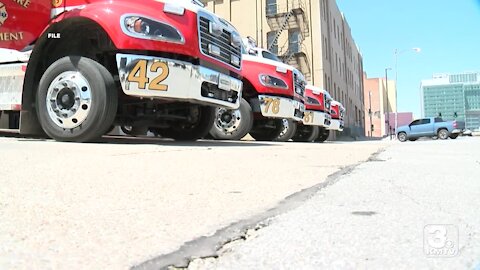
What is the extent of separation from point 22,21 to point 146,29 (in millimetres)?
2242

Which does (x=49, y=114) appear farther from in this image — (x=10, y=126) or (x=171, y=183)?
(x=171, y=183)

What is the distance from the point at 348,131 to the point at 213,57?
139 ft

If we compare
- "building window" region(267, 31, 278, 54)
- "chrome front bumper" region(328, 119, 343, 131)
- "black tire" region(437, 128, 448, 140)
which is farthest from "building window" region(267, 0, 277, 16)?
"chrome front bumper" region(328, 119, 343, 131)

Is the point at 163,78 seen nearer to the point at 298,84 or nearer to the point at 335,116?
the point at 298,84

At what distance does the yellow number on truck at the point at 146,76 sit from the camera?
6.33 metres

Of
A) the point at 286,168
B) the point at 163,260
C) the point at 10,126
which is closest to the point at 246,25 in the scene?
the point at 10,126

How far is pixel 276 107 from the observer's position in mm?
11133

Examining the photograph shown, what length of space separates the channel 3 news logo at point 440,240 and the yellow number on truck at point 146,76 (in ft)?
14.9

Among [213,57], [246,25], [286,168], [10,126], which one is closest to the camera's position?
[286,168]

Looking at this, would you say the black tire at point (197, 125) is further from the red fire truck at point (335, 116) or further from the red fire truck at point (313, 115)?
the red fire truck at point (335, 116)

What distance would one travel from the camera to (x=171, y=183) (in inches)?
150

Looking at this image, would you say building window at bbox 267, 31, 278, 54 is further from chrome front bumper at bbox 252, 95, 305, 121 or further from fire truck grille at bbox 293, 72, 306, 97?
chrome front bumper at bbox 252, 95, 305, 121

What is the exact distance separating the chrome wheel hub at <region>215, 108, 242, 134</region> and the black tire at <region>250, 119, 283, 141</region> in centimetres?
205

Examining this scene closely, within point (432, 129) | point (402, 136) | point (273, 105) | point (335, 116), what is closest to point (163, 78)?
point (273, 105)
